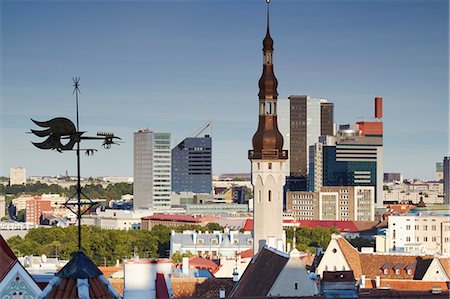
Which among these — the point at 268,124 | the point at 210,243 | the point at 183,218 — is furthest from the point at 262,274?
the point at 183,218

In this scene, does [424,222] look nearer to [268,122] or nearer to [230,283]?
[268,122]

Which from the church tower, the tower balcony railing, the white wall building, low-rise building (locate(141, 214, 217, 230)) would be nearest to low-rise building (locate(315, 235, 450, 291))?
the church tower

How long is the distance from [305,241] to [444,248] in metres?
22.8

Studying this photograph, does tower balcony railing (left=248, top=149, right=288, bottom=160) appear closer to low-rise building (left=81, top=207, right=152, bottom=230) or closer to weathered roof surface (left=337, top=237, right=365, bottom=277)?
weathered roof surface (left=337, top=237, right=365, bottom=277)

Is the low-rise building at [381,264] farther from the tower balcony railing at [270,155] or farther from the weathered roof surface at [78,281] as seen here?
the weathered roof surface at [78,281]

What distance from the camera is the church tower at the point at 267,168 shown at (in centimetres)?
4912

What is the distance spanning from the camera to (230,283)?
135 feet

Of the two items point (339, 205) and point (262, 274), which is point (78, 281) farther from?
point (339, 205)

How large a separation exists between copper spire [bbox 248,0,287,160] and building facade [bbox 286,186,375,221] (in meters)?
132

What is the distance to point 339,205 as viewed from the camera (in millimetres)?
186750

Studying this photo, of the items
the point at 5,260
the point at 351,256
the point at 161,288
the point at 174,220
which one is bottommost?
the point at 174,220

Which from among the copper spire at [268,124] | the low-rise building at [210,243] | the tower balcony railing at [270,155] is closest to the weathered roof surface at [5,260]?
the tower balcony railing at [270,155]

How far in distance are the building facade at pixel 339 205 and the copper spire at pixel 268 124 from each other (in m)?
132

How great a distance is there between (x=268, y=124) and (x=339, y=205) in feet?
450
